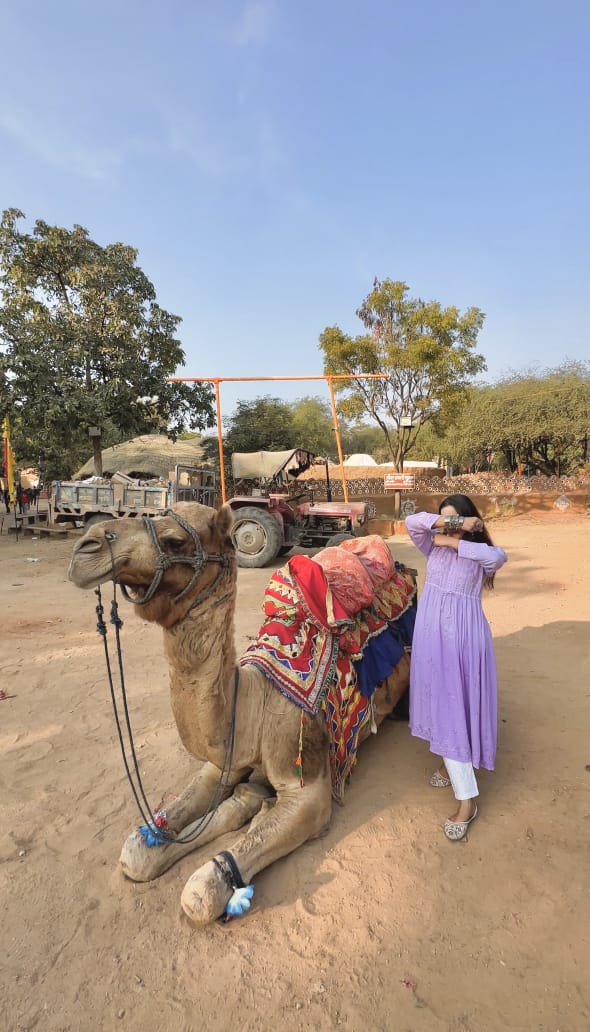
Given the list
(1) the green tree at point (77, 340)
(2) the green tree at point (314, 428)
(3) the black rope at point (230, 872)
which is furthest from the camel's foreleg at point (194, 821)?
(2) the green tree at point (314, 428)

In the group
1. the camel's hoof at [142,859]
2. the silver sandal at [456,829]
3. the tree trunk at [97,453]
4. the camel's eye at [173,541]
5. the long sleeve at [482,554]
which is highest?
the tree trunk at [97,453]

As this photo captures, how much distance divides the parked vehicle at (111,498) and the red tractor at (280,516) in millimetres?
1605

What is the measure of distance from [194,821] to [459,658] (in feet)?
4.83

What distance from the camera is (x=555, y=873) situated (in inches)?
86.5

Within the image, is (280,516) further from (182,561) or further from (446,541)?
(182,561)

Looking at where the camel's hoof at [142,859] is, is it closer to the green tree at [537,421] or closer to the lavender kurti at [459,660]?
the lavender kurti at [459,660]

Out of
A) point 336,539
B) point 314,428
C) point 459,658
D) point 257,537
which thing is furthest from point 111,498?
point 314,428

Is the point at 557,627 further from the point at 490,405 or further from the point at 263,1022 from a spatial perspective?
the point at 490,405

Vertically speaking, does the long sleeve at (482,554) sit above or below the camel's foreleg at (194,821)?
above

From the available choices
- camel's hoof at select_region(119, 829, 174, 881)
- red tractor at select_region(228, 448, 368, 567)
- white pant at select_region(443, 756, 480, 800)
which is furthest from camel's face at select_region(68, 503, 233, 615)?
red tractor at select_region(228, 448, 368, 567)

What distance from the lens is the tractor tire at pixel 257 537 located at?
9.22 metres

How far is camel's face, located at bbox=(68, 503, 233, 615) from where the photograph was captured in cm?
157

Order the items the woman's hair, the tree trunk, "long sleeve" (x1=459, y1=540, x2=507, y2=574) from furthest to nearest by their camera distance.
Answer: the tree trunk < the woman's hair < "long sleeve" (x1=459, y1=540, x2=507, y2=574)

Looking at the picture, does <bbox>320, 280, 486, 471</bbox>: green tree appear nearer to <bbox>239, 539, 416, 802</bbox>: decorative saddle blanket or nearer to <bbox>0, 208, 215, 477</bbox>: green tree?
<bbox>0, 208, 215, 477</bbox>: green tree
